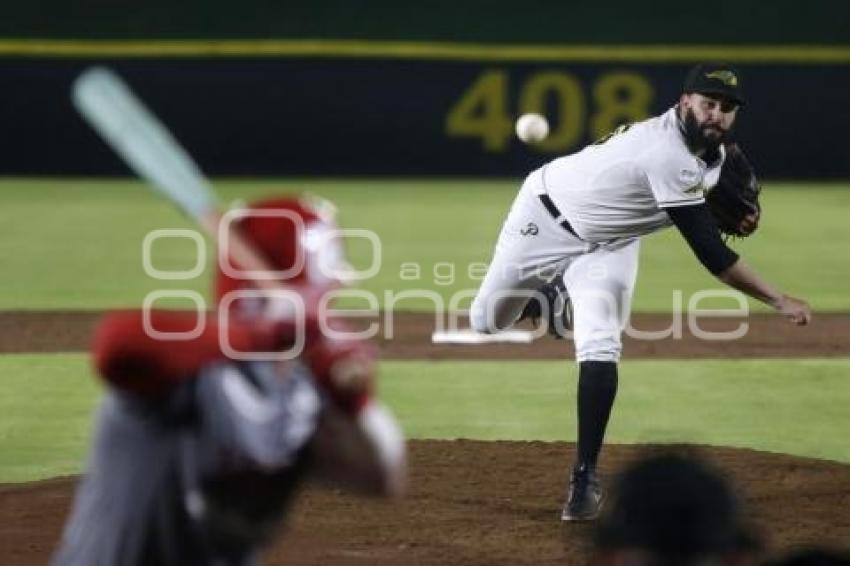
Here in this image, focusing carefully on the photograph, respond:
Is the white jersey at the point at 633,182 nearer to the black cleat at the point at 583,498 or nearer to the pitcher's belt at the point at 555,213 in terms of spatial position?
the pitcher's belt at the point at 555,213

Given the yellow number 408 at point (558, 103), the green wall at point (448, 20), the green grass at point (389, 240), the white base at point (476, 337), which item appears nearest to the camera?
the white base at point (476, 337)

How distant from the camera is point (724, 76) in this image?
7012 mm

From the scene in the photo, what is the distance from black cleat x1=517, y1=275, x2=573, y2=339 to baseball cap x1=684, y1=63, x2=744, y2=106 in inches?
38.9

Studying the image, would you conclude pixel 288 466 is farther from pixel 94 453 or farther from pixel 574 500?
pixel 574 500

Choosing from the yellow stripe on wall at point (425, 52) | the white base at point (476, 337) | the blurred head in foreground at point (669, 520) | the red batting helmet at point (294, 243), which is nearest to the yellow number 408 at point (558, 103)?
the yellow stripe on wall at point (425, 52)

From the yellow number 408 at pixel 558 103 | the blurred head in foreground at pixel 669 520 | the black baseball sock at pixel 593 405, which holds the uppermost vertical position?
the blurred head in foreground at pixel 669 520

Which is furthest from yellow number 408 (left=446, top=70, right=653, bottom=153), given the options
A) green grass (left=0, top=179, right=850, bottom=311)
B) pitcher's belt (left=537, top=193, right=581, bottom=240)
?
pitcher's belt (left=537, top=193, right=581, bottom=240)

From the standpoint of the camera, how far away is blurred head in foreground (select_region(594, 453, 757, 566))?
9.57ft

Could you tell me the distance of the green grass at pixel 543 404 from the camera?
8484mm

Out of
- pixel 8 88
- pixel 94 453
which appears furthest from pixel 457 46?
pixel 94 453

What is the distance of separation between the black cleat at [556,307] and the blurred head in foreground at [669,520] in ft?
14.6

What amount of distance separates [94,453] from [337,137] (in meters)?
18.0

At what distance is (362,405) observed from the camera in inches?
128

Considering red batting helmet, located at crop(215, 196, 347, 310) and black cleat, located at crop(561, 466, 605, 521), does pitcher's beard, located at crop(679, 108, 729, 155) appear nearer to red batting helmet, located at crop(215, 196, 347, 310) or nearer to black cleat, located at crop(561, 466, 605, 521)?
black cleat, located at crop(561, 466, 605, 521)
